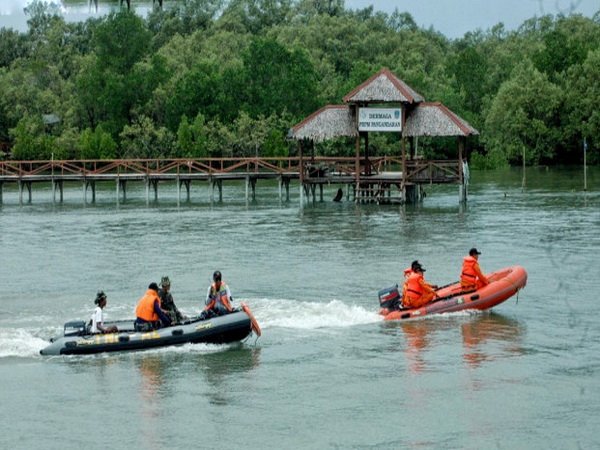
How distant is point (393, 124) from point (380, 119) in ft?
2.26

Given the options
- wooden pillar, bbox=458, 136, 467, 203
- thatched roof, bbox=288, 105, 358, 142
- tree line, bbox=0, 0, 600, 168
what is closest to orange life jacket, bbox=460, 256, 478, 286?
wooden pillar, bbox=458, 136, 467, 203

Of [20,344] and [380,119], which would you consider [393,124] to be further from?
[20,344]

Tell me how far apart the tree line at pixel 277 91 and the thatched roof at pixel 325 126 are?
Result: 92.6ft

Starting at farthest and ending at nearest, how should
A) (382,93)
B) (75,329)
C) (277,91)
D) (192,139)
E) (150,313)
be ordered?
(277,91) < (192,139) < (382,93) < (75,329) < (150,313)

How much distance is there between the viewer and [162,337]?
23047 millimetres

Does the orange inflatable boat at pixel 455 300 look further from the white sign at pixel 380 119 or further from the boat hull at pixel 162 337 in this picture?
the white sign at pixel 380 119

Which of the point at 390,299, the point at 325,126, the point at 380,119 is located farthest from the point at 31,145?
the point at 390,299

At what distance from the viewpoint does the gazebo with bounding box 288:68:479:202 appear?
53.9m

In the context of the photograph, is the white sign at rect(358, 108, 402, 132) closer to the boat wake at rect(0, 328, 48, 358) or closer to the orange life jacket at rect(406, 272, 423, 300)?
the orange life jacket at rect(406, 272, 423, 300)

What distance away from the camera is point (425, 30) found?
12706 centimetres

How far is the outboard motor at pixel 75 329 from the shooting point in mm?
23281

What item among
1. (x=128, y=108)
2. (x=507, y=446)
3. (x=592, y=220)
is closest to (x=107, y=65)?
(x=128, y=108)

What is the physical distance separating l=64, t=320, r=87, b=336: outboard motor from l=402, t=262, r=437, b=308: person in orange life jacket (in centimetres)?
700

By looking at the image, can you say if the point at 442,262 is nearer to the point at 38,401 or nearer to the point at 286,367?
the point at 286,367
